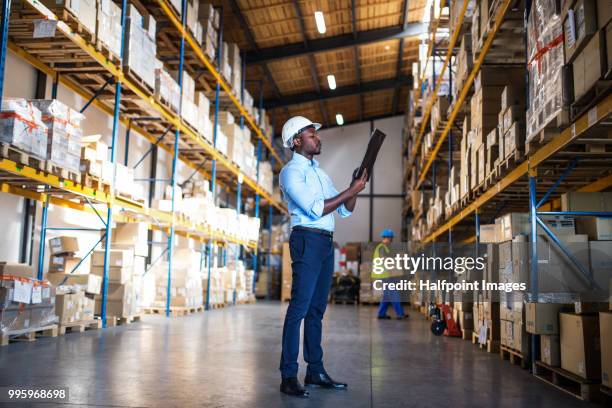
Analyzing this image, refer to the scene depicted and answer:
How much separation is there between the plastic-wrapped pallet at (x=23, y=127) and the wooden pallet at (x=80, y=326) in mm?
2097

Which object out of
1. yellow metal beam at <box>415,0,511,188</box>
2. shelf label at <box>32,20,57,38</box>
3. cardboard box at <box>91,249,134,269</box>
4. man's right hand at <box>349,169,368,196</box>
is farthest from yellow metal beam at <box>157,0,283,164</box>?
A: man's right hand at <box>349,169,368,196</box>

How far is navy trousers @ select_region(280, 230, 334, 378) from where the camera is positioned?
146 inches

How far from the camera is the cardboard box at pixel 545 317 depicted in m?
4.64

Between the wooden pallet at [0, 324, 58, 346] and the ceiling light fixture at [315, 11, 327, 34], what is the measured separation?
34.2ft

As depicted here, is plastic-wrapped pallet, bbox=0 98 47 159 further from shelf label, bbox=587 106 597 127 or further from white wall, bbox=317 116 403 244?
white wall, bbox=317 116 403 244

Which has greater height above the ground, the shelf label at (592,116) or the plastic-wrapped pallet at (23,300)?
the shelf label at (592,116)

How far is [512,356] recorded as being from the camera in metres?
5.62

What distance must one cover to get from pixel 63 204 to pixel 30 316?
3138mm

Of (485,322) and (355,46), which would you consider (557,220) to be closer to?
(485,322)

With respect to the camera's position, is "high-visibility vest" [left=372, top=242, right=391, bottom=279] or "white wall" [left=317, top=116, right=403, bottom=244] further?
"white wall" [left=317, top=116, right=403, bottom=244]

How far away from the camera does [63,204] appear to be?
9250mm

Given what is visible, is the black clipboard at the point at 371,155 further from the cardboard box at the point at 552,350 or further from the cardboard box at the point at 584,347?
the cardboard box at the point at 552,350

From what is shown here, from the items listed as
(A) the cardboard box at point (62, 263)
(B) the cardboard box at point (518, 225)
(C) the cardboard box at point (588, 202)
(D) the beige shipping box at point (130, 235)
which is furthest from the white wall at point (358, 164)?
(C) the cardboard box at point (588, 202)

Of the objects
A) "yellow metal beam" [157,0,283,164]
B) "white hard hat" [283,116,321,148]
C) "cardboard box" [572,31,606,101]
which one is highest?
"yellow metal beam" [157,0,283,164]
